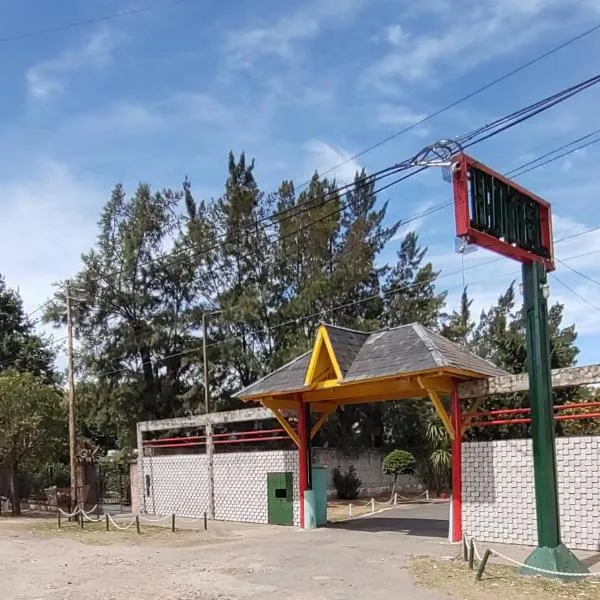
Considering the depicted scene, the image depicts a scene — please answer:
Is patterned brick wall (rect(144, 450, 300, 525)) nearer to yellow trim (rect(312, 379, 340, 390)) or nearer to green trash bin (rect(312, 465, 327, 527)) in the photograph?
green trash bin (rect(312, 465, 327, 527))

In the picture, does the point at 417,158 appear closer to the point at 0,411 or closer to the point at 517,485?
the point at 517,485

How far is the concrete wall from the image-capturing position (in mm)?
31847

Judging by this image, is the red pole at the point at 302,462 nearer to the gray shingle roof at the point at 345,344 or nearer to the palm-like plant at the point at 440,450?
the gray shingle roof at the point at 345,344

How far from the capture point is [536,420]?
11531 mm

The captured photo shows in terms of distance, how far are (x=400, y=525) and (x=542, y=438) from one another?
9.02 meters

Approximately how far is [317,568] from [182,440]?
13202 mm

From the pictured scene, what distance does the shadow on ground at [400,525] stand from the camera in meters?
17.7

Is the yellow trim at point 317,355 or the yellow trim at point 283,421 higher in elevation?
the yellow trim at point 317,355

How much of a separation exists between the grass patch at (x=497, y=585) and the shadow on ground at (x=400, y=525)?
5230mm

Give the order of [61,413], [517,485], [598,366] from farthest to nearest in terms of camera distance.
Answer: [61,413] < [517,485] < [598,366]

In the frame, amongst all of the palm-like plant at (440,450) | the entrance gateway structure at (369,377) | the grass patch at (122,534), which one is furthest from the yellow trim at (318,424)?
the palm-like plant at (440,450)

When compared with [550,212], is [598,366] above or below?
below

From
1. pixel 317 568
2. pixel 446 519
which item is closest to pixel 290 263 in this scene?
pixel 446 519

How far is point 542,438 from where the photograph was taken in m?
11.4
